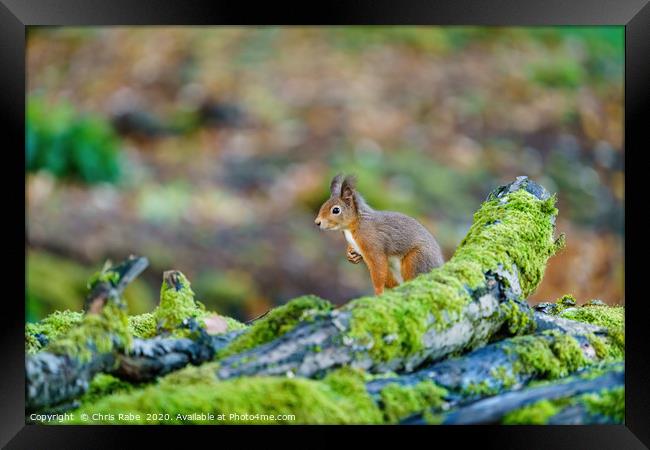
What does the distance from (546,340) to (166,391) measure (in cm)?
139

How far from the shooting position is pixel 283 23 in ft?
8.42

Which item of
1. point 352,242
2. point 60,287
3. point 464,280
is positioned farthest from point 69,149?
point 464,280

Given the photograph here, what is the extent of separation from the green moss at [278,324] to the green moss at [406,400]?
1.20ft

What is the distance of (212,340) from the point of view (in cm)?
261

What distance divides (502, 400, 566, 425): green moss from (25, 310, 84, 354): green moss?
5.54 feet

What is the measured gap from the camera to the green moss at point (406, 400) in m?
2.40

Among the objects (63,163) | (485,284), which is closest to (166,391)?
(485,284)

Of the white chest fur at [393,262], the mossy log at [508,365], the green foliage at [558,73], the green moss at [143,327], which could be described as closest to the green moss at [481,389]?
the mossy log at [508,365]

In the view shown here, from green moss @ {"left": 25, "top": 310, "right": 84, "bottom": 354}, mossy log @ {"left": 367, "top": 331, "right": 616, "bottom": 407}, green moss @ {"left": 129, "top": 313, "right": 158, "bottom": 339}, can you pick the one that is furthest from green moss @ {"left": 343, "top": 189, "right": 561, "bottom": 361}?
green moss @ {"left": 25, "top": 310, "right": 84, "bottom": 354}

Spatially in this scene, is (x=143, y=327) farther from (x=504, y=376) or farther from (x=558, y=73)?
(x=558, y=73)

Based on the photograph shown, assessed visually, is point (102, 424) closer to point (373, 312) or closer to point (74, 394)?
point (74, 394)

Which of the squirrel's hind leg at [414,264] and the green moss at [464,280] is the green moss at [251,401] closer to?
the green moss at [464,280]

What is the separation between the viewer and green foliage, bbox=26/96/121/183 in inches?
255

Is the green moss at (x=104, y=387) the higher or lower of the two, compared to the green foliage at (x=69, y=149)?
lower
